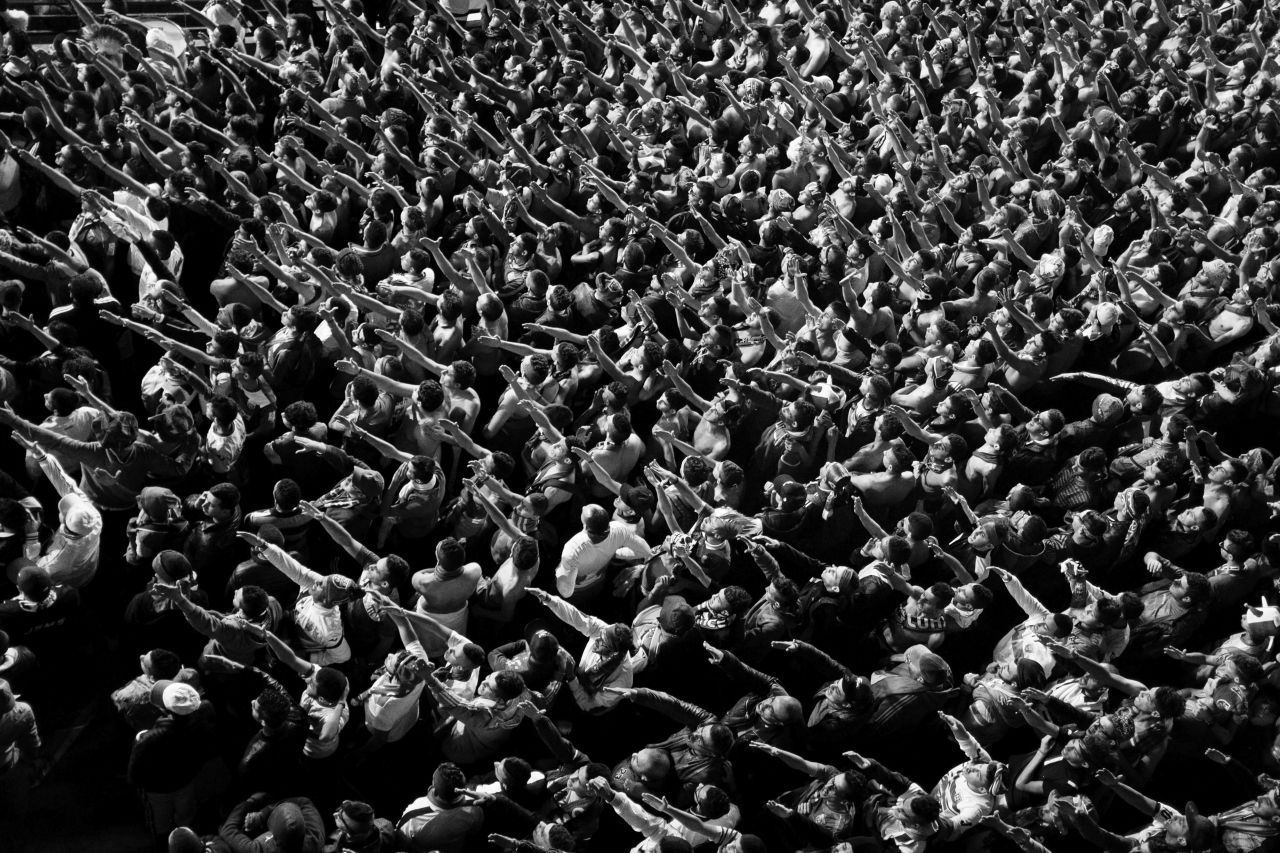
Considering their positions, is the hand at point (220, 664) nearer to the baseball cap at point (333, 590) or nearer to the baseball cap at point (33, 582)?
the baseball cap at point (333, 590)

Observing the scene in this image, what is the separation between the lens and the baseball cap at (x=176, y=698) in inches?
285

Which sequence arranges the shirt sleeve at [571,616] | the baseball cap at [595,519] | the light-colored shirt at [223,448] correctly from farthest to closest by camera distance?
1. the light-colored shirt at [223,448]
2. the baseball cap at [595,519]
3. the shirt sleeve at [571,616]

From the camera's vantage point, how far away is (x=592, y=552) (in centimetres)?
936

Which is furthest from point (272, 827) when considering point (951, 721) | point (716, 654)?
point (951, 721)

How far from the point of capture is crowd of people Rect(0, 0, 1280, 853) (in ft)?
26.3

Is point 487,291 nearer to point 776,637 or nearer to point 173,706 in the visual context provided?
point 776,637

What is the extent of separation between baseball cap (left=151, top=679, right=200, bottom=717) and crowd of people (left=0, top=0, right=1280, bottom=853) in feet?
0.17

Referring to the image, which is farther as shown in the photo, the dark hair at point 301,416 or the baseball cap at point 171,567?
the dark hair at point 301,416

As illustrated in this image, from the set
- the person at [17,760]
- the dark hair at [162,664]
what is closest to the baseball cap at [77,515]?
the person at [17,760]

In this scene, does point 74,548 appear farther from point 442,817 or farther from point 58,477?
point 442,817

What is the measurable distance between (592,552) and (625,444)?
1.32 m

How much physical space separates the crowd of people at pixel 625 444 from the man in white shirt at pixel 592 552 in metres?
0.03

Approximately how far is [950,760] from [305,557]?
4977 mm

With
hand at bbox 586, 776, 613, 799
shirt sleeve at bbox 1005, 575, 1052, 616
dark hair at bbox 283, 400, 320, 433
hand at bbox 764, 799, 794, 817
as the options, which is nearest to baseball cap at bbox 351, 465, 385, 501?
dark hair at bbox 283, 400, 320, 433
